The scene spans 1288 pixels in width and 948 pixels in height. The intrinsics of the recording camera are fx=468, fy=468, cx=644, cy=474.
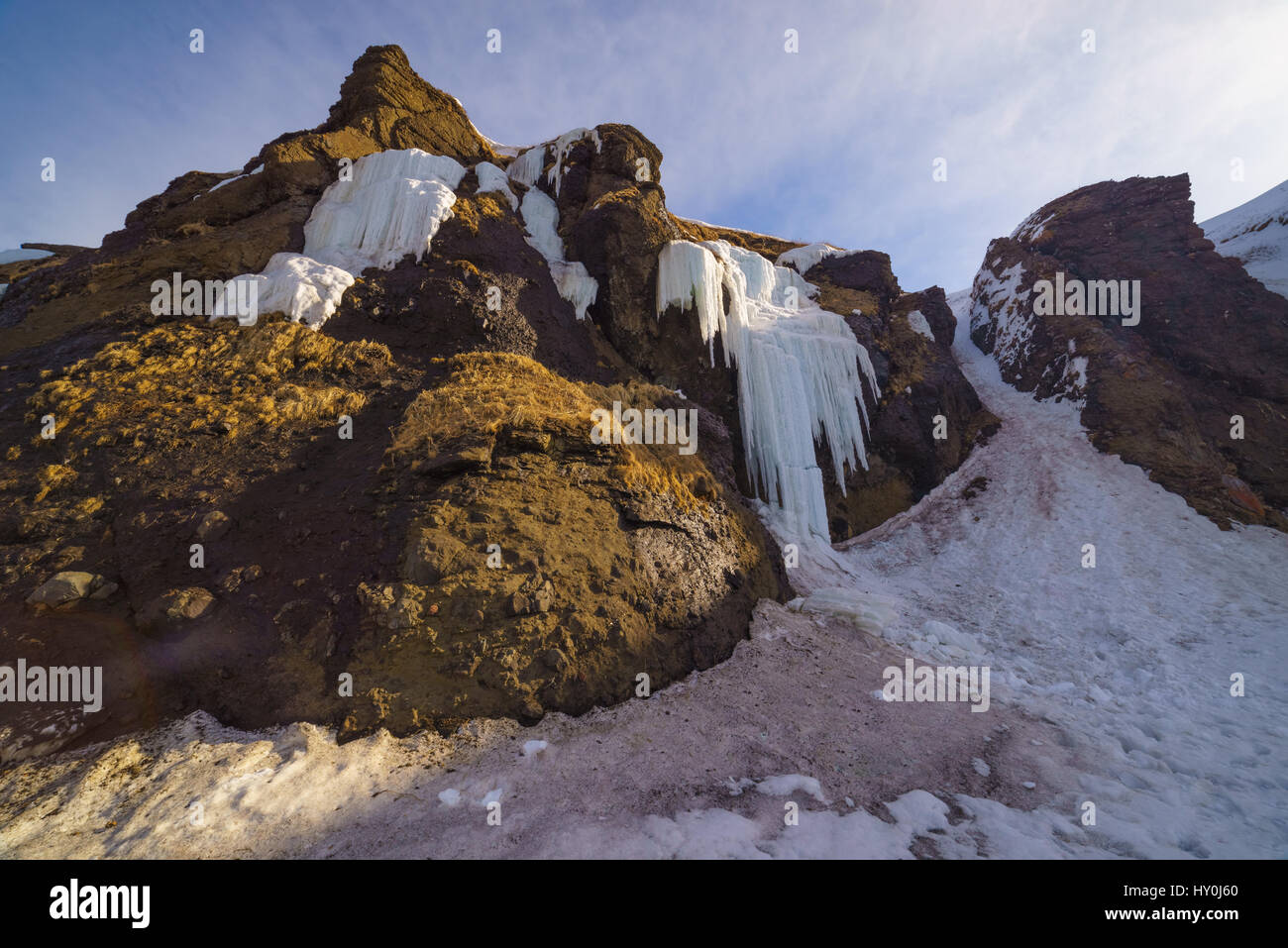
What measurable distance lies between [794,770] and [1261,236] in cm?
4378

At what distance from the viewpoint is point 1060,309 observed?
22922 millimetres

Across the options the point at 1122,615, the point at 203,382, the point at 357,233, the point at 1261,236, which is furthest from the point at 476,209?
the point at 1261,236

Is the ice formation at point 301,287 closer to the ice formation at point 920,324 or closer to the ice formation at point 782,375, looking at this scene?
the ice formation at point 782,375

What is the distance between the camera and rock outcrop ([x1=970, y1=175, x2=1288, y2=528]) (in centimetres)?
1659

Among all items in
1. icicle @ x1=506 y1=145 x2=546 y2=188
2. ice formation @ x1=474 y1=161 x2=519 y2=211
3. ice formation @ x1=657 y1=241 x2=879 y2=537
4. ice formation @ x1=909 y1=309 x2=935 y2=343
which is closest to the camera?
ice formation @ x1=657 y1=241 x2=879 y2=537

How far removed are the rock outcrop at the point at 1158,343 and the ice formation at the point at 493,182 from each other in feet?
77.8

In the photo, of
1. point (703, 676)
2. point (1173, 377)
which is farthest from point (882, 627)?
point (1173, 377)

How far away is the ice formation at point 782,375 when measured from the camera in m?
14.3

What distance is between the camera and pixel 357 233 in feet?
40.2

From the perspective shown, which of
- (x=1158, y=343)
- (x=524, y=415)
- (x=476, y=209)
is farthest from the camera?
(x=1158, y=343)

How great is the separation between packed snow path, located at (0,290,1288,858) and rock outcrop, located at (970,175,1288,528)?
892 cm

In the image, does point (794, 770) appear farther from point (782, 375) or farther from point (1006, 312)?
point (1006, 312)

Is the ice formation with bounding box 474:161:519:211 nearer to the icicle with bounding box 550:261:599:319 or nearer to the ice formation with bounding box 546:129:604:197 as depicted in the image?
the ice formation with bounding box 546:129:604:197

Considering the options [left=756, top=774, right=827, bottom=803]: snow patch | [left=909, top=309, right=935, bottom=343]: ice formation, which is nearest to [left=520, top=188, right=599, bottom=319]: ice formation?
[left=756, top=774, right=827, bottom=803]: snow patch
